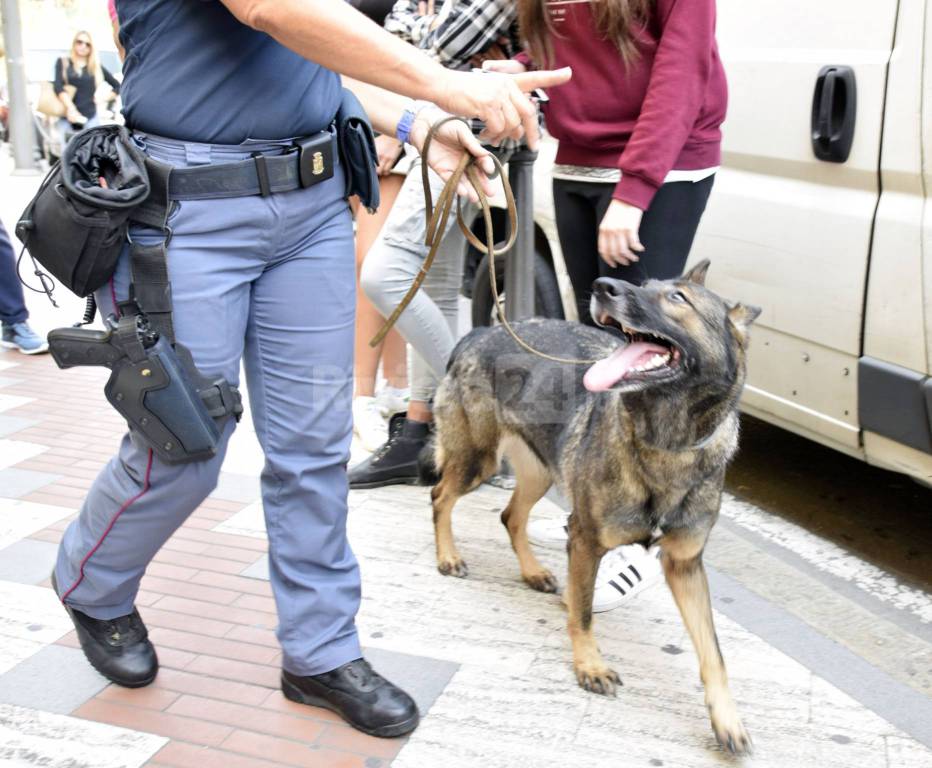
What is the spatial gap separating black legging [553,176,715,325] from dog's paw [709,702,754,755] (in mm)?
1278

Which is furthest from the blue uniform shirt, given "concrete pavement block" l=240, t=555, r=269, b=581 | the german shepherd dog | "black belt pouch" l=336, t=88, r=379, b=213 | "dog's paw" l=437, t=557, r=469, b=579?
"dog's paw" l=437, t=557, r=469, b=579

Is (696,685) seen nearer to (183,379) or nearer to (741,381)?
(741,381)

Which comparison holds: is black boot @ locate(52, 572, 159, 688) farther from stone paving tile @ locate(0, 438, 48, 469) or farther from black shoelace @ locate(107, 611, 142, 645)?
stone paving tile @ locate(0, 438, 48, 469)

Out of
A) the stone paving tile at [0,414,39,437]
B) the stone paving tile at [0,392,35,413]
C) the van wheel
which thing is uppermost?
the van wheel

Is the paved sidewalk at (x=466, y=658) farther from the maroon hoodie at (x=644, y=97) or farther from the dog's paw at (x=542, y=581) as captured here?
the maroon hoodie at (x=644, y=97)

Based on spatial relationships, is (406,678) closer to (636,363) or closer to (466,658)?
(466,658)

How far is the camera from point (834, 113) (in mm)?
3611

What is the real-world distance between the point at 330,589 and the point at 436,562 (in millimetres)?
1047

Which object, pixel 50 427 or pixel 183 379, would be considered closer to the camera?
pixel 183 379

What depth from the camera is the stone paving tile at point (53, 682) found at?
2.74 metres

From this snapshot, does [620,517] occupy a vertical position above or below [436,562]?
above

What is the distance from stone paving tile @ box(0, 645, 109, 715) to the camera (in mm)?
2744

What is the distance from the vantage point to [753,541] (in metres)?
4.09

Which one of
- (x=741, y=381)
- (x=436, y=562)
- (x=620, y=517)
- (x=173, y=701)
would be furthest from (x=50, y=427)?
(x=741, y=381)
